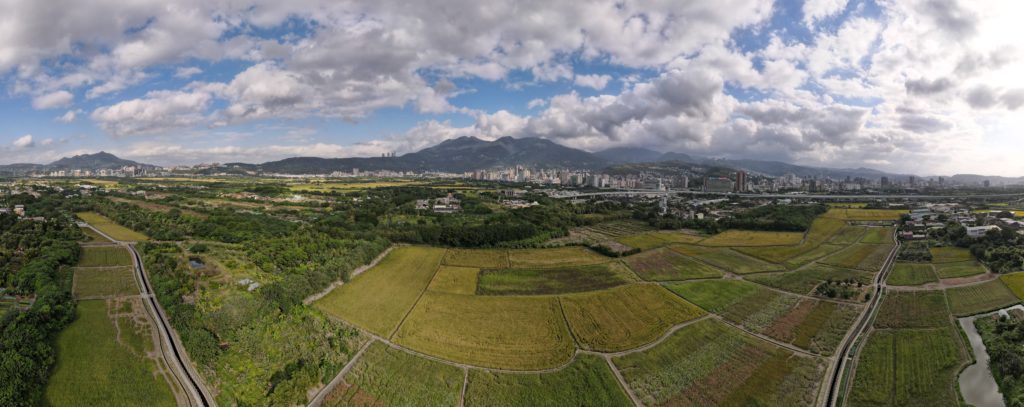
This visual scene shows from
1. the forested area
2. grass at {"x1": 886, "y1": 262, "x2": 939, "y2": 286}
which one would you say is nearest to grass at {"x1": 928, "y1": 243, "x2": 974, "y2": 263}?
grass at {"x1": 886, "y1": 262, "x2": 939, "y2": 286}

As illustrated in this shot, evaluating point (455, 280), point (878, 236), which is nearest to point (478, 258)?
point (455, 280)

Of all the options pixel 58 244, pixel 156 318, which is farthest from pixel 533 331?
pixel 58 244

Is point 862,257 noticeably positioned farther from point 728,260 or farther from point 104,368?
point 104,368

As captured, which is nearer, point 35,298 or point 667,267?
point 35,298

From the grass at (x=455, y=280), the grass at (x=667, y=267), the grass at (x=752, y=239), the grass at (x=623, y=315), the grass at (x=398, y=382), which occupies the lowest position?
the grass at (x=398, y=382)

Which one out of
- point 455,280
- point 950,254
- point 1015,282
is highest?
point 950,254

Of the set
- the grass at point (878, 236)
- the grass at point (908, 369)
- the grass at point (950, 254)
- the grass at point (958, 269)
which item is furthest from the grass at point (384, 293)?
the grass at point (878, 236)

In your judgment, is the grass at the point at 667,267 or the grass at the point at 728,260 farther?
the grass at the point at 728,260

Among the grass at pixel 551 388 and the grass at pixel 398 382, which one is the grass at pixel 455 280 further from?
the grass at pixel 551 388

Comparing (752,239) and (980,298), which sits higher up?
(752,239)
